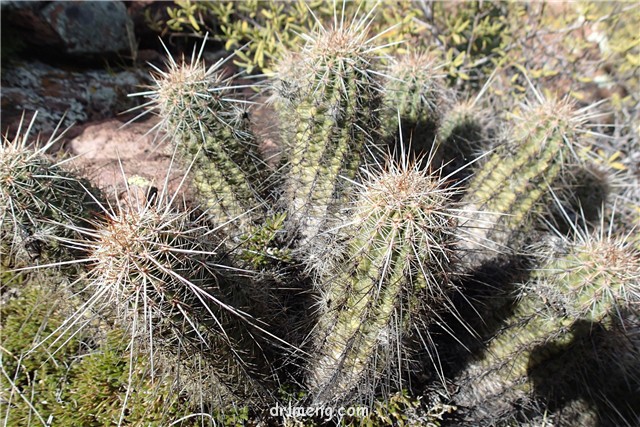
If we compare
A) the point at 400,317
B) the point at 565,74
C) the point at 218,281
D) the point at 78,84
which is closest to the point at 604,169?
the point at 565,74

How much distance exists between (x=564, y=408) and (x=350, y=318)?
1.42 metres

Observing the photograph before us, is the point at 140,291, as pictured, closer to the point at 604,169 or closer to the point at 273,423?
the point at 273,423

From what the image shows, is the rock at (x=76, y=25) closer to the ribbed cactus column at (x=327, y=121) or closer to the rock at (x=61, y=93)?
the rock at (x=61, y=93)

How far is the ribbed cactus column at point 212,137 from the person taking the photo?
7.77ft

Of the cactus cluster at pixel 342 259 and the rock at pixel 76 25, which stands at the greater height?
the cactus cluster at pixel 342 259

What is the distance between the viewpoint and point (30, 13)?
171 inches

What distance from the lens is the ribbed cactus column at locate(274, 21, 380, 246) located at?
→ 2238mm

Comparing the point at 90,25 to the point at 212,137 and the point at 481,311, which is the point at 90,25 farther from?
the point at 481,311

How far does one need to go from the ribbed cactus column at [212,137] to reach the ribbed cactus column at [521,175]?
4.15 ft

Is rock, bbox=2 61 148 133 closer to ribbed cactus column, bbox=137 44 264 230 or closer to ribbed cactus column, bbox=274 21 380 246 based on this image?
ribbed cactus column, bbox=137 44 264 230

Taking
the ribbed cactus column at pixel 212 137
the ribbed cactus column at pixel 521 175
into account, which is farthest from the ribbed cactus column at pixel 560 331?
the ribbed cactus column at pixel 212 137

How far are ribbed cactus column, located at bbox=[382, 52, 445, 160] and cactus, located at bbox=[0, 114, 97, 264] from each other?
181cm

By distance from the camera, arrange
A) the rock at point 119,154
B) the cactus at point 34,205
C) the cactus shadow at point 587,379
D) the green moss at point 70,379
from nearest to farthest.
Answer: the cactus at point 34,205, the cactus shadow at point 587,379, the green moss at point 70,379, the rock at point 119,154

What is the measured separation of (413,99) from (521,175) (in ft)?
2.67
